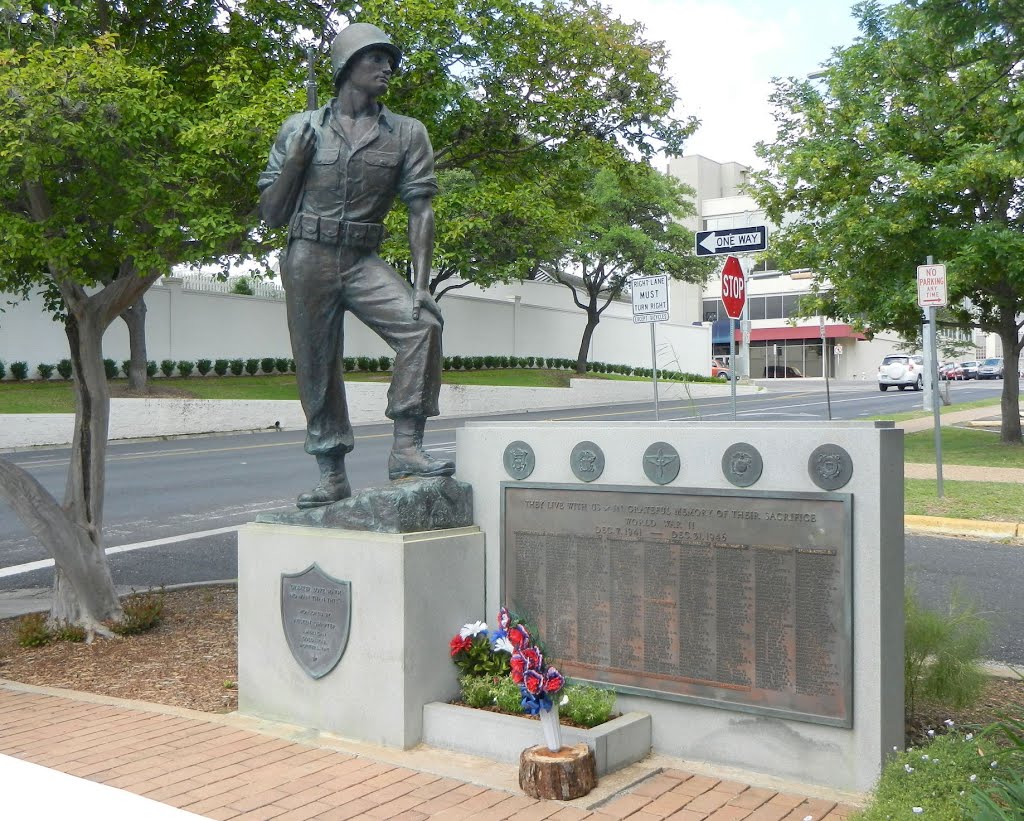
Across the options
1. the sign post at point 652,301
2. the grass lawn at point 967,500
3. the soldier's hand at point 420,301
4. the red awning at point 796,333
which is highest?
the red awning at point 796,333

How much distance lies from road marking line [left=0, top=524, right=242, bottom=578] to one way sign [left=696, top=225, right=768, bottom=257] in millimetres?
Answer: 5759

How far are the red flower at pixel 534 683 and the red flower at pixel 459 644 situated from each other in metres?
1.01

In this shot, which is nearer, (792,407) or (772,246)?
(772,246)

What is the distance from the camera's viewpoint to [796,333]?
211ft

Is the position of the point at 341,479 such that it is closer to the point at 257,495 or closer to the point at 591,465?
the point at 591,465

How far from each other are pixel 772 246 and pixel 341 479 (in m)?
Result: 16.6

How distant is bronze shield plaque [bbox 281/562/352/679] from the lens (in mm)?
5422

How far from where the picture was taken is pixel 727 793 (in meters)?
4.50

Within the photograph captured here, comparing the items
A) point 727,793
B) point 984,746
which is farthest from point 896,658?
point 727,793

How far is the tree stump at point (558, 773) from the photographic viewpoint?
4.39 meters

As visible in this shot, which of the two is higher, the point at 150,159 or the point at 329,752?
the point at 150,159

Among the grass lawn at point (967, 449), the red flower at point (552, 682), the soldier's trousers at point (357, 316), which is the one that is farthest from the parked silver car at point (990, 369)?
the red flower at point (552, 682)

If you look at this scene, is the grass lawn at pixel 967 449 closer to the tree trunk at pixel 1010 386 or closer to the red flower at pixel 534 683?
the tree trunk at pixel 1010 386

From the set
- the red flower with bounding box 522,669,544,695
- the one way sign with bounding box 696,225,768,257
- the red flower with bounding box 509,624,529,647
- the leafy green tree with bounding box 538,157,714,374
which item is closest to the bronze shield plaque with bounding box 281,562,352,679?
the red flower with bounding box 509,624,529,647
